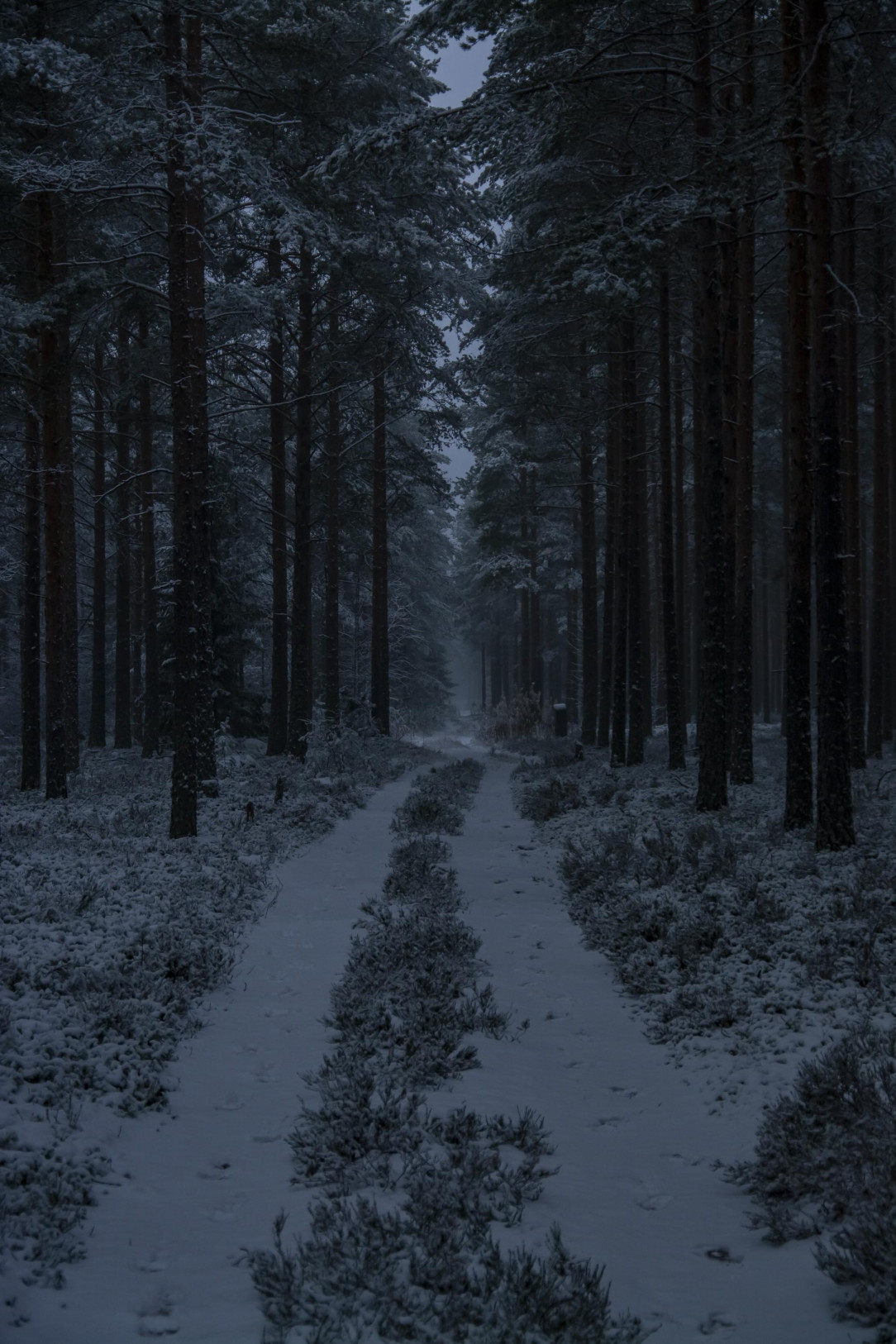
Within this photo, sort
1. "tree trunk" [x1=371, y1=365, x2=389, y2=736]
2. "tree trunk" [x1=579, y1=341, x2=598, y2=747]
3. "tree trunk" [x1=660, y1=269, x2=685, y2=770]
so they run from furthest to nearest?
"tree trunk" [x1=579, y1=341, x2=598, y2=747] < "tree trunk" [x1=371, y1=365, x2=389, y2=736] < "tree trunk" [x1=660, y1=269, x2=685, y2=770]

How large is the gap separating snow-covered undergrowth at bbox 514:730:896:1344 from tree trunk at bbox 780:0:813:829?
930 mm

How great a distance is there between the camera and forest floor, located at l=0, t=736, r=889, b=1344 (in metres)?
3.55

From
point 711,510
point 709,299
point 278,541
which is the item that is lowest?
point 711,510

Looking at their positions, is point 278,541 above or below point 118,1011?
above

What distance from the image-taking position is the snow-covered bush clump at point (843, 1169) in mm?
3477

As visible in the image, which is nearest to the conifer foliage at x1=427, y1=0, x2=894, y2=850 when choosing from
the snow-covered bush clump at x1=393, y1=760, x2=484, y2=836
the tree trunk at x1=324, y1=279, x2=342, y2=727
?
the snow-covered bush clump at x1=393, y1=760, x2=484, y2=836

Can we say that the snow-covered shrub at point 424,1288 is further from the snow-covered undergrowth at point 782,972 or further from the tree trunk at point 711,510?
the tree trunk at point 711,510

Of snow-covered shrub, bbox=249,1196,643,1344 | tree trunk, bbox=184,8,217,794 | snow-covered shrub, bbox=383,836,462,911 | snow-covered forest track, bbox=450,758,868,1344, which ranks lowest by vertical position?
snow-covered forest track, bbox=450,758,868,1344

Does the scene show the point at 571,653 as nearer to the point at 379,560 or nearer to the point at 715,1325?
the point at 379,560

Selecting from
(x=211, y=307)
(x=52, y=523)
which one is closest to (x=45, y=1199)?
(x=52, y=523)

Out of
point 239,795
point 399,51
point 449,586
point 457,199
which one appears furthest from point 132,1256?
point 449,586

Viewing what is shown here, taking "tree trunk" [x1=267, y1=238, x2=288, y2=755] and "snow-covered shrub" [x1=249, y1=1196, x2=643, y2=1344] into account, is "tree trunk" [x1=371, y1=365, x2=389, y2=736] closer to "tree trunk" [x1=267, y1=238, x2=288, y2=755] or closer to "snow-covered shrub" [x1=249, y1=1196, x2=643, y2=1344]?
"tree trunk" [x1=267, y1=238, x2=288, y2=755]

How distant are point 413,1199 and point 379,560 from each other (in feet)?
67.6

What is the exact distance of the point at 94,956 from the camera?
22.6ft
